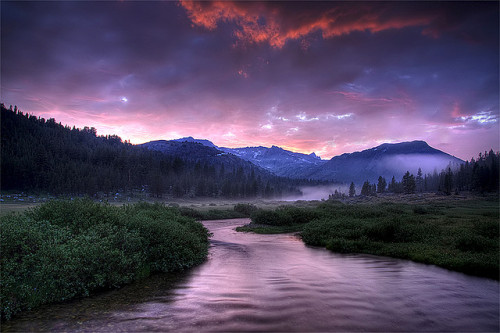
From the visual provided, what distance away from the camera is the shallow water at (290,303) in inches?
433

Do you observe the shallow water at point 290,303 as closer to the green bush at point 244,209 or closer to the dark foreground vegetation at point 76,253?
the dark foreground vegetation at point 76,253

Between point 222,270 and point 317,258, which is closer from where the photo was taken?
point 222,270

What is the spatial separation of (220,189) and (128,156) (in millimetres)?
62698

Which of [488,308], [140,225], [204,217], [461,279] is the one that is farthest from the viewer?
[204,217]

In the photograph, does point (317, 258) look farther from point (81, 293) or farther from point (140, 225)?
point (81, 293)

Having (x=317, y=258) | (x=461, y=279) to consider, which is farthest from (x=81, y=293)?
(x=461, y=279)

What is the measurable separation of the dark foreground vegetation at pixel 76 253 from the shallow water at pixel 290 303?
92 cm

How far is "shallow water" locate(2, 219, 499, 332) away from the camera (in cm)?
1100

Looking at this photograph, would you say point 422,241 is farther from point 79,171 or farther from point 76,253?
point 79,171

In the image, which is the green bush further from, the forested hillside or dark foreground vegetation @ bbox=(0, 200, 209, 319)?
the forested hillside

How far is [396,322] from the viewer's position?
11508 mm

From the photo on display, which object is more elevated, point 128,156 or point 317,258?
point 128,156

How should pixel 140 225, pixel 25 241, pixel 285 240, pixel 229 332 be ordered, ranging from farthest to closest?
pixel 285 240 → pixel 140 225 → pixel 25 241 → pixel 229 332

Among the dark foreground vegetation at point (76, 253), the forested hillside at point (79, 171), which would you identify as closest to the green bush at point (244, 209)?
the dark foreground vegetation at point (76, 253)
